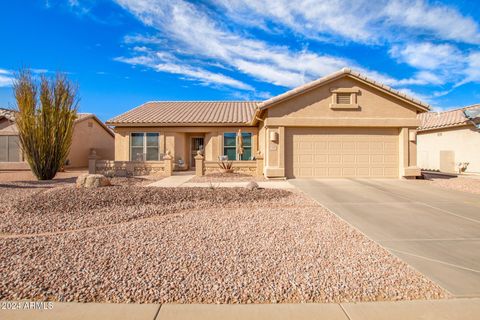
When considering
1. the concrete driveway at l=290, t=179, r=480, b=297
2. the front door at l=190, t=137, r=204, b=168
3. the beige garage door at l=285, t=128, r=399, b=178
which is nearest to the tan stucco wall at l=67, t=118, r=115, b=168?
the front door at l=190, t=137, r=204, b=168

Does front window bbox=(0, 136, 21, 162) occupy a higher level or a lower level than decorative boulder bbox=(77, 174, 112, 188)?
higher

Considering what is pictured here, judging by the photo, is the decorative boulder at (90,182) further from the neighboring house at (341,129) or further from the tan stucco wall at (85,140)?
the tan stucco wall at (85,140)

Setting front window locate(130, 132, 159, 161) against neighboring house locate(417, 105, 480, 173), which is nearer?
neighboring house locate(417, 105, 480, 173)

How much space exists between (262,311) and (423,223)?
490cm

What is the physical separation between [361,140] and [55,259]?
13.1m

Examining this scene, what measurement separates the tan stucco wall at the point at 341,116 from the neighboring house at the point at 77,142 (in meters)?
15.3

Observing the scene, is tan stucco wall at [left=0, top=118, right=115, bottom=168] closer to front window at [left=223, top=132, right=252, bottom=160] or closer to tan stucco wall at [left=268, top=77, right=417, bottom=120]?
front window at [left=223, top=132, right=252, bottom=160]

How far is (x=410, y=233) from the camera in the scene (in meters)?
5.05

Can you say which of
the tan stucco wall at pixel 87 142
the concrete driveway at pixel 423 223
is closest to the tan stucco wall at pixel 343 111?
the concrete driveway at pixel 423 223

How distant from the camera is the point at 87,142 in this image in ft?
77.3

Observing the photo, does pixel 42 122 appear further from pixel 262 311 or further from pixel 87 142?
pixel 262 311

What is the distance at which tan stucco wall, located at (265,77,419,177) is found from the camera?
12.8 metres

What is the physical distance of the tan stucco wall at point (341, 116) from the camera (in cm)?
1283

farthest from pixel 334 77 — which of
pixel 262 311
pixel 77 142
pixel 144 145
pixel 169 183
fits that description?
pixel 77 142
